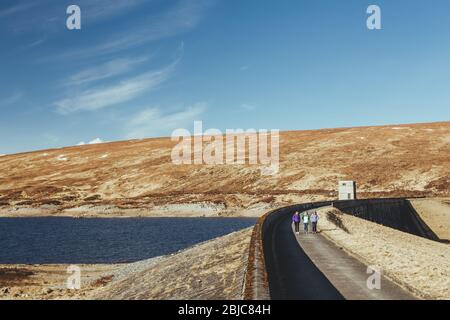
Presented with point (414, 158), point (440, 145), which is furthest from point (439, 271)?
point (440, 145)

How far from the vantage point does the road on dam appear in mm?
18797

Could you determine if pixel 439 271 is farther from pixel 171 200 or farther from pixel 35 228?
pixel 171 200

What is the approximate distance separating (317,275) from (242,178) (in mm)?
120504

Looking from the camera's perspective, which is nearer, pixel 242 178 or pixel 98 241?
pixel 98 241

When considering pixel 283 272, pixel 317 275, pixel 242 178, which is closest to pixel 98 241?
pixel 283 272

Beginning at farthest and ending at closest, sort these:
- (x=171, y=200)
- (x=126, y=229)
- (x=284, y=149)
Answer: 1. (x=284, y=149)
2. (x=171, y=200)
3. (x=126, y=229)

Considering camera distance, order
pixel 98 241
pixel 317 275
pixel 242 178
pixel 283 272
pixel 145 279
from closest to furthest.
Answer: pixel 317 275 → pixel 283 272 → pixel 145 279 → pixel 98 241 → pixel 242 178

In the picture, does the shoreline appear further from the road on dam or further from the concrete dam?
the road on dam

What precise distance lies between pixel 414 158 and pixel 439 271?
122 metres

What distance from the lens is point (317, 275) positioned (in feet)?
73.8

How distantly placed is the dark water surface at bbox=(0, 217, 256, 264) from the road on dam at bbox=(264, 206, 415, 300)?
27.8 m

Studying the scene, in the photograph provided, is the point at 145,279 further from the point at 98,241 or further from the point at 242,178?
the point at 242,178
